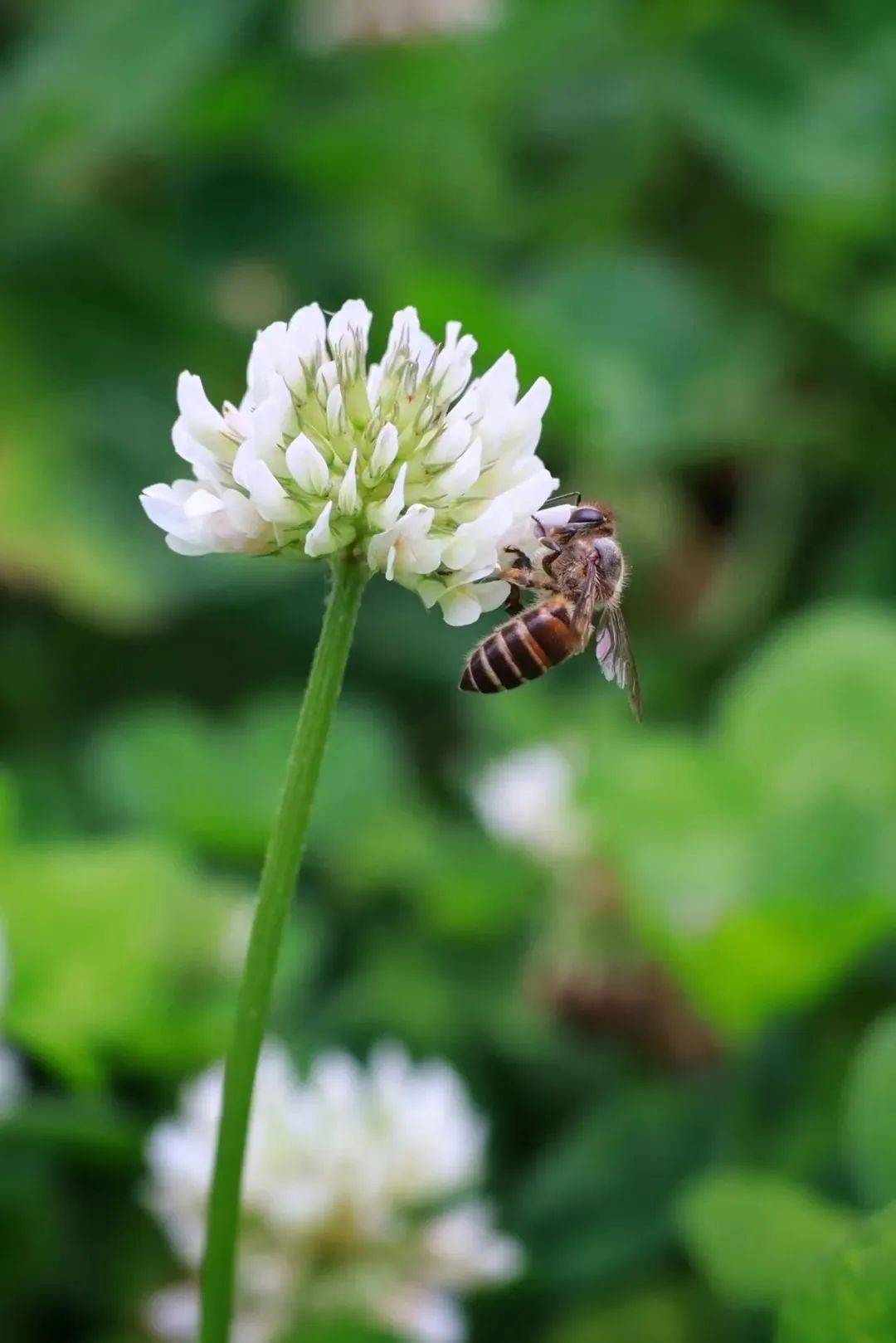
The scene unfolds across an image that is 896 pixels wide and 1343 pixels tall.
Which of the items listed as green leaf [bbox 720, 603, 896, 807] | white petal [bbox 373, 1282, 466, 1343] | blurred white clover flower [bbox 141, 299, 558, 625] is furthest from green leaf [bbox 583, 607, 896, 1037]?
blurred white clover flower [bbox 141, 299, 558, 625]

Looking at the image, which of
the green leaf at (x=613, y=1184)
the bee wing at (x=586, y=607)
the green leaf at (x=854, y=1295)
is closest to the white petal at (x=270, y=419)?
the bee wing at (x=586, y=607)

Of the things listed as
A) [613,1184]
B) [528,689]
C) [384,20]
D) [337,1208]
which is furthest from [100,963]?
[384,20]

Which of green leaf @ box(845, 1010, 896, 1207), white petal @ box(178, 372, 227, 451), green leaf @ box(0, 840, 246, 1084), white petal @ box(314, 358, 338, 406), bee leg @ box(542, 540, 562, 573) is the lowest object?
green leaf @ box(845, 1010, 896, 1207)

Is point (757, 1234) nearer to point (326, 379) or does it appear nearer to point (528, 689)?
point (326, 379)

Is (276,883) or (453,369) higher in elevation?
(453,369)

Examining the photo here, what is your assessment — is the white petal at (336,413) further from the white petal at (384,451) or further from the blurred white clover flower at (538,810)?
the blurred white clover flower at (538,810)

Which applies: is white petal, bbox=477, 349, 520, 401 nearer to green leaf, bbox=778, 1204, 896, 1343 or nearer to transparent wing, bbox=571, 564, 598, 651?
transparent wing, bbox=571, 564, 598, 651
